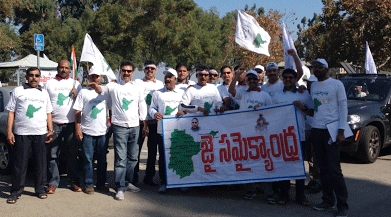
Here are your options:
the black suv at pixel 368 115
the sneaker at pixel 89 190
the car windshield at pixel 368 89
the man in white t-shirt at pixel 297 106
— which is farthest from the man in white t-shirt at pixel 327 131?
the car windshield at pixel 368 89

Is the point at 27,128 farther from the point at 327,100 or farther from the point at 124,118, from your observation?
the point at 327,100

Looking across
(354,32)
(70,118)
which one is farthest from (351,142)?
(354,32)

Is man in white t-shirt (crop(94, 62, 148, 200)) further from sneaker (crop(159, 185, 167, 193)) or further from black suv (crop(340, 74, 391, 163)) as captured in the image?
black suv (crop(340, 74, 391, 163))

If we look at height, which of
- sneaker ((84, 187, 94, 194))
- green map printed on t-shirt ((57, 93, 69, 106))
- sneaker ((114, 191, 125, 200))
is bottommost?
sneaker ((114, 191, 125, 200))

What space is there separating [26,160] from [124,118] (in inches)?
57.2

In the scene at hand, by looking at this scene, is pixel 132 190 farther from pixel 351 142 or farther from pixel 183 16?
pixel 183 16

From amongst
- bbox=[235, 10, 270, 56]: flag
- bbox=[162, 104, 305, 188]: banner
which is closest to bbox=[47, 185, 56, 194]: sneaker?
bbox=[162, 104, 305, 188]: banner

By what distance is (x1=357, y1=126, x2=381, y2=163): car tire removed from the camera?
8.82 metres

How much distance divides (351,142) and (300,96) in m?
3.30

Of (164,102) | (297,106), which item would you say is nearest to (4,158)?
(164,102)

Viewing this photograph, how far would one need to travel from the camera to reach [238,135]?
→ 6359 millimetres

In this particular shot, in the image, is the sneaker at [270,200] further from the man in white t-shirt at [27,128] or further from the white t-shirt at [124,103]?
the man in white t-shirt at [27,128]

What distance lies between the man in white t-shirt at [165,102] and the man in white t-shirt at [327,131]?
202 cm

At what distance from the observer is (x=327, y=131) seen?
18.2 feet
